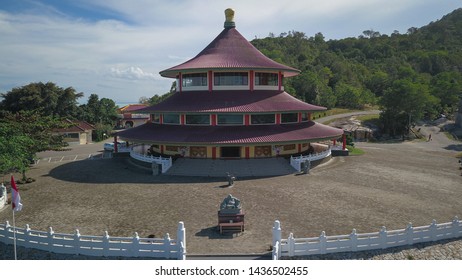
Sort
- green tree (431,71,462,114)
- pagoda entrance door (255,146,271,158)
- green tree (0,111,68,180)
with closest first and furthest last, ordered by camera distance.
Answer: green tree (0,111,68,180)
pagoda entrance door (255,146,271,158)
green tree (431,71,462,114)

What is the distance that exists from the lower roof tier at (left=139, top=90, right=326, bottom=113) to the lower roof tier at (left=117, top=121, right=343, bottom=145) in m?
1.95

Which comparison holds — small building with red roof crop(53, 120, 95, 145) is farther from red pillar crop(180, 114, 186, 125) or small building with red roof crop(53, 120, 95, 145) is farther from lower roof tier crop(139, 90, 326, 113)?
red pillar crop(180, 114, 186, 125)

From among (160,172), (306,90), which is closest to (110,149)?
(160,172)

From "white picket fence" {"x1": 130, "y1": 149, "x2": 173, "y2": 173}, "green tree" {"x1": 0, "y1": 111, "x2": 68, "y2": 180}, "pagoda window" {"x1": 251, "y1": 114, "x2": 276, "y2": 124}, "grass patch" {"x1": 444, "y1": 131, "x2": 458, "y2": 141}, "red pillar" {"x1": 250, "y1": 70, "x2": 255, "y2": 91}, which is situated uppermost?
"red pillar" {"x1": 250, "y1": 70, "x2": 255, "y2": 91}

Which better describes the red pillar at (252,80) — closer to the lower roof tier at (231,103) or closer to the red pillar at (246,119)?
the lower roof tier at (231,103)

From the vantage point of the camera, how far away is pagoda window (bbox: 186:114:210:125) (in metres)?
34.9

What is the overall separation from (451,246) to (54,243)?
20.0 meters

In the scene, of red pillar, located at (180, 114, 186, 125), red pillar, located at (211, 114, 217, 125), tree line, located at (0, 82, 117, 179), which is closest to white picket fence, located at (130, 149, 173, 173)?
red pillar, located at (180, 114, 186, 125)

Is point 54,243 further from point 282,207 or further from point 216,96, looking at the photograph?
point 216,96

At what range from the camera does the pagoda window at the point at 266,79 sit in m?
38.0

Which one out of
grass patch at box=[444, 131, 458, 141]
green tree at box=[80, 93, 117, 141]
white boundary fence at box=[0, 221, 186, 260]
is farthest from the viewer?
green tree at box=[80, 93, 117, 141]

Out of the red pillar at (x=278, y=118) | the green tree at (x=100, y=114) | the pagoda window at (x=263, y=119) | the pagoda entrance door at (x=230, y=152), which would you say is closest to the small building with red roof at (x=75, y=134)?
the green tree at (x=100, y=114)

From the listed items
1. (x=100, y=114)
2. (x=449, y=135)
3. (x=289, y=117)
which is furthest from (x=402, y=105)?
(x=100, y=114)

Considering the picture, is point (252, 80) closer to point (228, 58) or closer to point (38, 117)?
point (228, 58)
